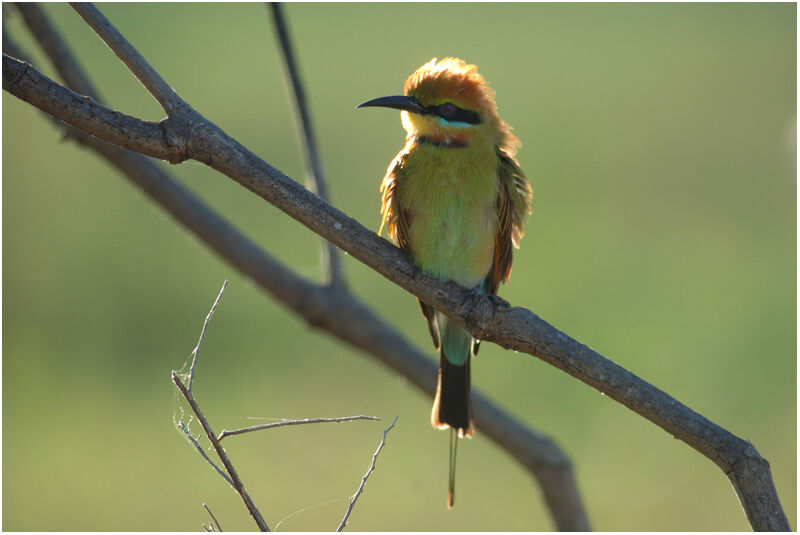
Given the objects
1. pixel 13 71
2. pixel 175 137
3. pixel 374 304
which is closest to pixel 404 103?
pixel 175 137

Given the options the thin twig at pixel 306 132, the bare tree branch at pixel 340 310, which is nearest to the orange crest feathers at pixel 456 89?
the thin twig at pixel 306 132

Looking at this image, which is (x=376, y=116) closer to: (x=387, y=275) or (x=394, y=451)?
(x=394, y=451)

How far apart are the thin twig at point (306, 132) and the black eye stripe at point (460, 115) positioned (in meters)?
0.40

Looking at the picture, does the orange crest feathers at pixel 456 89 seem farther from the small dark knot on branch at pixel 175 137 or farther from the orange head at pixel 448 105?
the small dark knot on branch at pixel 175 137

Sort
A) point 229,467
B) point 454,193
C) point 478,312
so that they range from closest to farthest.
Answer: point 229,467 → point 478,312 → point 454,193

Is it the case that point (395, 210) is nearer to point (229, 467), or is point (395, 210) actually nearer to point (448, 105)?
point (448, 105)

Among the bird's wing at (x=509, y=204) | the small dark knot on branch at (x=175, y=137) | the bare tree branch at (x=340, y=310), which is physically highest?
the bird's wing at (x=509, y=204)

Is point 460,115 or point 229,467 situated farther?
point 460,115

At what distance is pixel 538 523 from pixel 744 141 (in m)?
3.20

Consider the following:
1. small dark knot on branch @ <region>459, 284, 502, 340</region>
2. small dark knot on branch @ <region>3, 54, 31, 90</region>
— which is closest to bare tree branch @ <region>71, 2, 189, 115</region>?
small dark knot on branch @ <region>3, 54, 31, 90</region>

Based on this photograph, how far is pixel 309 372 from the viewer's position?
4293mm

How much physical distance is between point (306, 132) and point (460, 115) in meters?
0.49

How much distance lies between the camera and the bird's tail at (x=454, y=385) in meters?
2.19

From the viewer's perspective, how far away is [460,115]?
2246 mm
